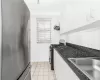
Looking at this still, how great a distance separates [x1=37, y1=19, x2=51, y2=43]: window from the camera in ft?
18.2

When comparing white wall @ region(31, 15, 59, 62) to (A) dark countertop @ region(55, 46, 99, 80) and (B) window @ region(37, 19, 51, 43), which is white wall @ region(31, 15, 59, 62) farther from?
(A) dark countertop @ region(55, 46, 99, 80)

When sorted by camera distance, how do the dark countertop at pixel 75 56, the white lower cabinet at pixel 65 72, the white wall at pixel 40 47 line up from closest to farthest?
the dark countertop at pixel 75 56 < the white lower cabinet at pixel 65 72 < the white wall at pixel 40 47

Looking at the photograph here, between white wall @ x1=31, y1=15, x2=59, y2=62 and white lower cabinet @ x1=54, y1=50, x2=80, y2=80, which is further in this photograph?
white wall @ x1=31, y1=15, x2=59, y2=62

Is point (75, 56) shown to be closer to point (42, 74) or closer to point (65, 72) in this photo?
point (65, 72)

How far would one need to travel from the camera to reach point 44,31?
5.58 metres

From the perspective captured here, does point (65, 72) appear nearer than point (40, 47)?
Yes

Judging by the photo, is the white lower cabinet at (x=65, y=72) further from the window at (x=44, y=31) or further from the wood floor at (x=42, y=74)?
the window at (x=44, y=31)

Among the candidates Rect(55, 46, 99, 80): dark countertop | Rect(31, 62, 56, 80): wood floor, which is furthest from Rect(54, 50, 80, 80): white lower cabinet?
Rect(31, 62, 56, 80): wood floor

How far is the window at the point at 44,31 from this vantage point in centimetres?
554

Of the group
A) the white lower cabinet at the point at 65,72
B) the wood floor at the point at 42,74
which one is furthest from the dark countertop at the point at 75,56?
the wood floor at the point at 42,74

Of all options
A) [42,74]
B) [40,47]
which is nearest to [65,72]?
[42,74]

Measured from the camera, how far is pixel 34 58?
5.56 m

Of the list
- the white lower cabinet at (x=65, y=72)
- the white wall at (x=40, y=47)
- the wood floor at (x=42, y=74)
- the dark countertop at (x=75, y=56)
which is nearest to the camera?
the dark countertop at (x=75, y=56)

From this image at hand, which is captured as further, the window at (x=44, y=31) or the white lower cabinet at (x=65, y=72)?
the window at (x=44, y=31)
